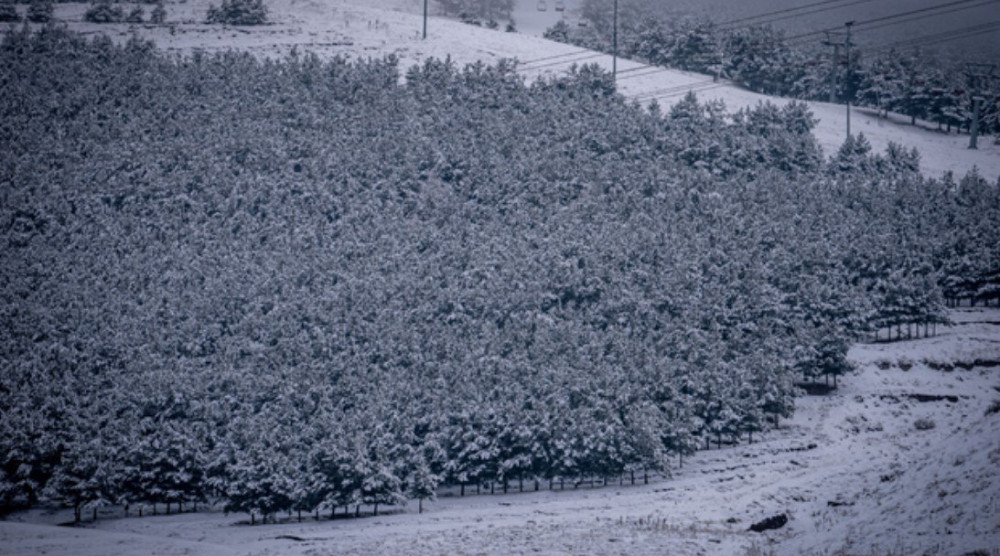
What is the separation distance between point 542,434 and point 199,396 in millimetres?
24645

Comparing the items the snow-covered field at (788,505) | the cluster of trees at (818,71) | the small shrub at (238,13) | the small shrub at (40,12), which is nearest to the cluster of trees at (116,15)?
the small shrub at (40,12)

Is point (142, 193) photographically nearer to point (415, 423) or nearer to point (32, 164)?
point (32, 164)

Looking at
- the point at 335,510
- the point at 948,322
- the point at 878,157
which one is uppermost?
the point at 878,157

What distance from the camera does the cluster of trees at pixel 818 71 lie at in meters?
150

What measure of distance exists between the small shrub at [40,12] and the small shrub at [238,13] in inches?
1073

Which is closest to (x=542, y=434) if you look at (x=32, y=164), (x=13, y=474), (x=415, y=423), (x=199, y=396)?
(x=415, y=423)

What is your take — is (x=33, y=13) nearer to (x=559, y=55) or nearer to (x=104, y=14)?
(x=104, y=14)

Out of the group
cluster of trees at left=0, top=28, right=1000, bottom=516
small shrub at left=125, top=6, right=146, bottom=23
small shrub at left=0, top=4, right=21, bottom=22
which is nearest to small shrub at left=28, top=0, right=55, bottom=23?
small shrub at left=0, top=4, right=21, bottom=22

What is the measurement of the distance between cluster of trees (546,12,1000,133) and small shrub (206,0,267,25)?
206ft

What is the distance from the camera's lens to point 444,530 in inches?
1977

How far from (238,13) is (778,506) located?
14677 cm

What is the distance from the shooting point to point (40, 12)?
16812 centimetres

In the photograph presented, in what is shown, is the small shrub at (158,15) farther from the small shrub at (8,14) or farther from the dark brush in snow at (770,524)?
the dark brush in snow at (770,524)

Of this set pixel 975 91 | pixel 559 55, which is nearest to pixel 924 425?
pixel 975 91
